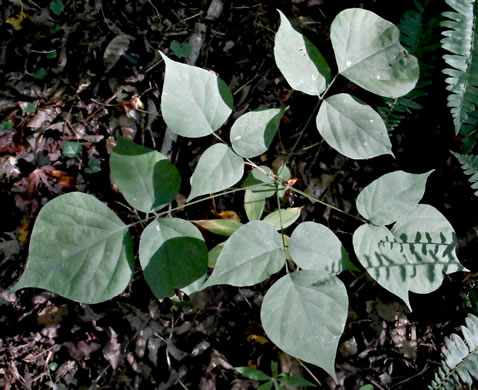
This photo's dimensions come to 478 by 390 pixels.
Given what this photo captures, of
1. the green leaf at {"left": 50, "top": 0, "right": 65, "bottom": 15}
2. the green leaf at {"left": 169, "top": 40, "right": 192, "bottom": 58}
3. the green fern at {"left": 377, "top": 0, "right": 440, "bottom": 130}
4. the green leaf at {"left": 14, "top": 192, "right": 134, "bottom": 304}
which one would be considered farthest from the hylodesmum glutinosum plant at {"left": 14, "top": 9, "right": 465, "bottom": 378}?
the green leaf at {"left": 50, "top": 0, "right": 65, "bottom": 15}

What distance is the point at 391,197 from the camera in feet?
5.29

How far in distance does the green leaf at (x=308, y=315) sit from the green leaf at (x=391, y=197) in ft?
1.02

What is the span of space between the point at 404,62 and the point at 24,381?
2.05 m

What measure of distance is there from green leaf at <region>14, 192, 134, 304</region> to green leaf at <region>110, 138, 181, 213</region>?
109 mm

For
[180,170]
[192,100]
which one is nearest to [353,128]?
[192,100]

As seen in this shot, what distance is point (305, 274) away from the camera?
148 cm

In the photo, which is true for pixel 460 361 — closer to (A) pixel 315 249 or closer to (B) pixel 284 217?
(A) pixel 315 249

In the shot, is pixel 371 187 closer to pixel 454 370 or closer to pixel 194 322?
pixel 454 370

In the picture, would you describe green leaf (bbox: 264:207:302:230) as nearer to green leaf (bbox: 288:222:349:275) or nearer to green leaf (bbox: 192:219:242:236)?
green leaf (bbox: 192:219:242:236)

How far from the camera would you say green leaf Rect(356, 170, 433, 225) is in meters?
1.59

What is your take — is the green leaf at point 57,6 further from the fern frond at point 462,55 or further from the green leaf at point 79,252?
the fern frond at point 462,55

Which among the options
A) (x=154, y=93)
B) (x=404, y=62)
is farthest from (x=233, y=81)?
(x=404, y=62)

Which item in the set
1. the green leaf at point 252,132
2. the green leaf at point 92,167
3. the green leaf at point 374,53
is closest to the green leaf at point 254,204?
the green leaf at point 252,132

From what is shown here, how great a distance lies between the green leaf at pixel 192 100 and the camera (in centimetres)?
154
